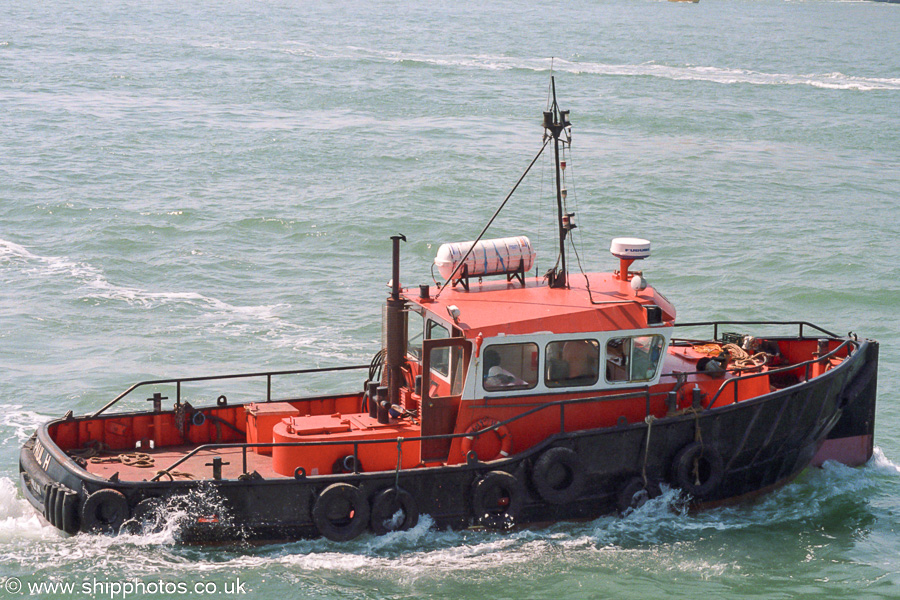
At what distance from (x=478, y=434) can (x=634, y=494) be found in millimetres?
1711

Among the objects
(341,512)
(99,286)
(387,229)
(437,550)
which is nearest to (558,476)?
(437,550)

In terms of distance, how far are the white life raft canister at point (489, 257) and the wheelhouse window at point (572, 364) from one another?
3.36 feet

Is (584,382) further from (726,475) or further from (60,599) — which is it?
(60,599)

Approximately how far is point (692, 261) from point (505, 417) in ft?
41.4

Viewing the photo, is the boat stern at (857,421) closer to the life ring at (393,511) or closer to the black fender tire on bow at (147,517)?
the life ring at (393,511)

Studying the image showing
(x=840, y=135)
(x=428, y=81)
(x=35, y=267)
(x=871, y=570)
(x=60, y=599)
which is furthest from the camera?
(x=428, y=81)

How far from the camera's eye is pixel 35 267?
21406mm

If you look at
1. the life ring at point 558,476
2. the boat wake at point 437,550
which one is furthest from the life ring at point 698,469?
the life ring at point 558,476

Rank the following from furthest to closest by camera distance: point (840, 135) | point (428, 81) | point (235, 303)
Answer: point (428, 81) < point (840, 135) < point (235, 303)

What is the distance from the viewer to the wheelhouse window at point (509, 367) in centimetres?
990

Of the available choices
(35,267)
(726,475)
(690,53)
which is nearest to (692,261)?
(726,475)

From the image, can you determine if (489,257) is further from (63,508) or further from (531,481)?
(63,508)

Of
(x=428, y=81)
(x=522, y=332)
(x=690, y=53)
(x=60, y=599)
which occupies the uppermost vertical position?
(x=690, y=53)

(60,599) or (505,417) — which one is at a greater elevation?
(505,417)
